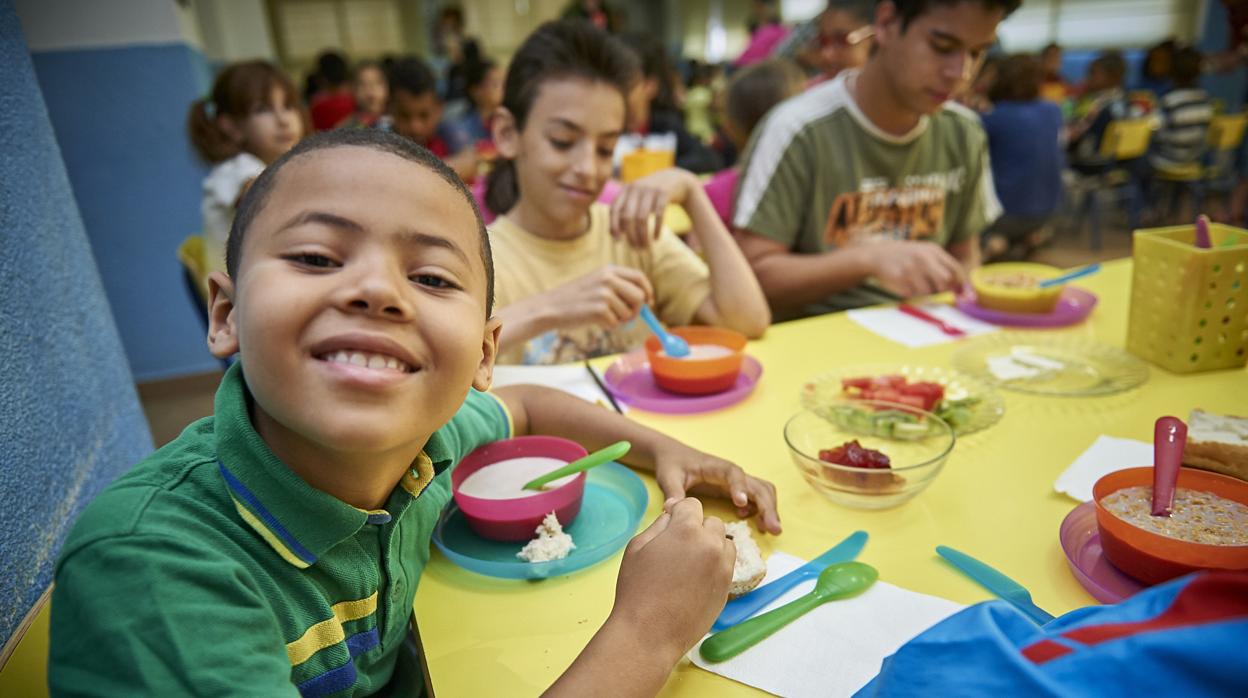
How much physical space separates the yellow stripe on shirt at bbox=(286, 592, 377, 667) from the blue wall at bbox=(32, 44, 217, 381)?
3698 mm

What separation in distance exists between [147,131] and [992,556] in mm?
4263

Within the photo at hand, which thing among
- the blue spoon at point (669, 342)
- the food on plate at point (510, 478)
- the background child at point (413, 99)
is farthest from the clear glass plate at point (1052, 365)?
the background child at point (413, 99)

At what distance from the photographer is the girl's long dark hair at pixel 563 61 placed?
1.89m

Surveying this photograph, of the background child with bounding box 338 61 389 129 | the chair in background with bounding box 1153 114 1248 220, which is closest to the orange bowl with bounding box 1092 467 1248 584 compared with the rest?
the background child with bounding box 338 61 389 129

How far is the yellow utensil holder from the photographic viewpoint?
1.37 metres

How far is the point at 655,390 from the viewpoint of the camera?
1.49 meters

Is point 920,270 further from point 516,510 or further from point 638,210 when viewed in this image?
point 516,510

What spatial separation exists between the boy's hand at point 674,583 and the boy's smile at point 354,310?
281 mm

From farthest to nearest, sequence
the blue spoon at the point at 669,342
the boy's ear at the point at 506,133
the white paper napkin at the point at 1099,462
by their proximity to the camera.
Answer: the boy's ear at the point at 506,133 → the blue spoon at the point at 669,342 → the white paper napkin at the point at 1099,462

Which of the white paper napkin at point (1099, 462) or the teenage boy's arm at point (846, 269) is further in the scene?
the teenage boy's arm at point (846, 269)

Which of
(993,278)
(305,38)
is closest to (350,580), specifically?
(993,278)

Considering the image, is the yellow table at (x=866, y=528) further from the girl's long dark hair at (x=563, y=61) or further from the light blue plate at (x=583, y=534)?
the girl's long dark hair at (x=563, y=61)

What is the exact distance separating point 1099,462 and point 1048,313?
32.0 inches

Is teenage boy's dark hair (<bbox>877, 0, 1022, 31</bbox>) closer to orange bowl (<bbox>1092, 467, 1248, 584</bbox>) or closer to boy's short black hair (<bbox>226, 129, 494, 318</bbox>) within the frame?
orange bowl (<bbox>1092, 467, 1248, 584</bbox>)
